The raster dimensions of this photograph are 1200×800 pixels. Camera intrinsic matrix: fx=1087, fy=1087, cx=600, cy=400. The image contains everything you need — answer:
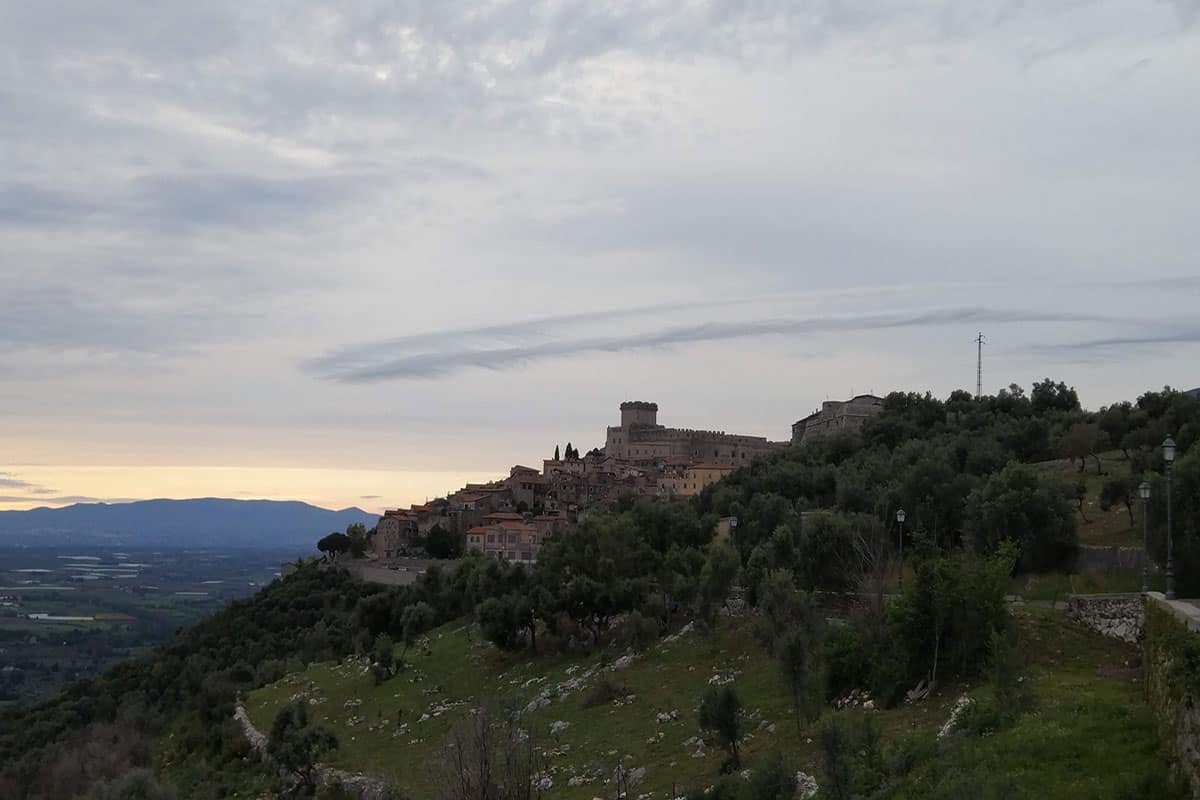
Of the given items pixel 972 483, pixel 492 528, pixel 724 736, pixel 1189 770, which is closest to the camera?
pixel 1189 770

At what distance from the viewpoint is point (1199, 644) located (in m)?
15.1

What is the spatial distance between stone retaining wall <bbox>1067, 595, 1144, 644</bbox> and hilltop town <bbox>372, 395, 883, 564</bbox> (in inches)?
2956

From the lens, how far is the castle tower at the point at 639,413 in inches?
7267

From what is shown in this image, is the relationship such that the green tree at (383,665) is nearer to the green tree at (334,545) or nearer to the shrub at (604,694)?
the shrub at (604,694)

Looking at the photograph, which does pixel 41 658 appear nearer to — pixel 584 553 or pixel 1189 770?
pixel 584 553

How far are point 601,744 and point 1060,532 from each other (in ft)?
67.8

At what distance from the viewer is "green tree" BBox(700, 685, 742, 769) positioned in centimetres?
2409

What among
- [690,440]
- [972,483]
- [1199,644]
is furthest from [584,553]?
[690,440]

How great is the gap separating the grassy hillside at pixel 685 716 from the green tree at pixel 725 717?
2.18 feet

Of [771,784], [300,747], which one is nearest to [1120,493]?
[771,784]

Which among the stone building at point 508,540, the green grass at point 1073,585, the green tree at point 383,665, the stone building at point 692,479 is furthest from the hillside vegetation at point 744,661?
the stone building at point 692,479

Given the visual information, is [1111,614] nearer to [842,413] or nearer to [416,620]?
[416,620]

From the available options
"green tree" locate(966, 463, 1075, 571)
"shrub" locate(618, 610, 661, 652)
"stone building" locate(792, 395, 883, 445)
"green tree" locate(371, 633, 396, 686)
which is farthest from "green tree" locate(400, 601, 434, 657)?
"stone building" locate(792, 395, 883, 445)

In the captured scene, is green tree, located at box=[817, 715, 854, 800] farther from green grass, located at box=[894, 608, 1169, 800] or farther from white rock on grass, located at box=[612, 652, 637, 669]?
white rock on grass, located at box=[612, 652, 637, 669]
